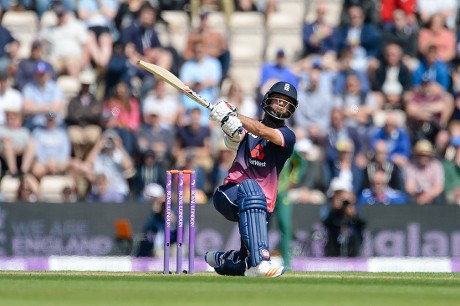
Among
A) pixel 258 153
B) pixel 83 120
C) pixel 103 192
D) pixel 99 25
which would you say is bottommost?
pixel 103 192

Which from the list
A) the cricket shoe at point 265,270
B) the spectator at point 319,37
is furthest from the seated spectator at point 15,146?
the cricket shoe at point 265,270

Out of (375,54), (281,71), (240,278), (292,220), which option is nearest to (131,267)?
(292,220)

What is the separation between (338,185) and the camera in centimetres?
1558

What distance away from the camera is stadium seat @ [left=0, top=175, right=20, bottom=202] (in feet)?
51.7

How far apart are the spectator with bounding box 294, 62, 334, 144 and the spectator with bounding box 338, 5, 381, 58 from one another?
104cm

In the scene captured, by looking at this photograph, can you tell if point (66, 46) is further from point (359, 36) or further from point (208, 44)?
point (359, 36)

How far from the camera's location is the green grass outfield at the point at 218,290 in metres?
8.15

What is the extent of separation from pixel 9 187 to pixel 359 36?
5258 mm

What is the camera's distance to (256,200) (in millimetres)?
10148

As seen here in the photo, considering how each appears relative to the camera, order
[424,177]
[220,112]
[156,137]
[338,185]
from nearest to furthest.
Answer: [220,112] → [338,185] → [424,177] → [156,137]

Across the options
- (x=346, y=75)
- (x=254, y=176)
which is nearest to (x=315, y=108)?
(x=346, y=75)

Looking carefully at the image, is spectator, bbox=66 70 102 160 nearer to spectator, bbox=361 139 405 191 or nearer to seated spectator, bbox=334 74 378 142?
seated spectator, bbox=334 74 378 142

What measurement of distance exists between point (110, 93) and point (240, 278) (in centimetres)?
749

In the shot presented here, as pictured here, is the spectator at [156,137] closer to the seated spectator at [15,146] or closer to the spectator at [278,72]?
the seated spectator at [15,146]
